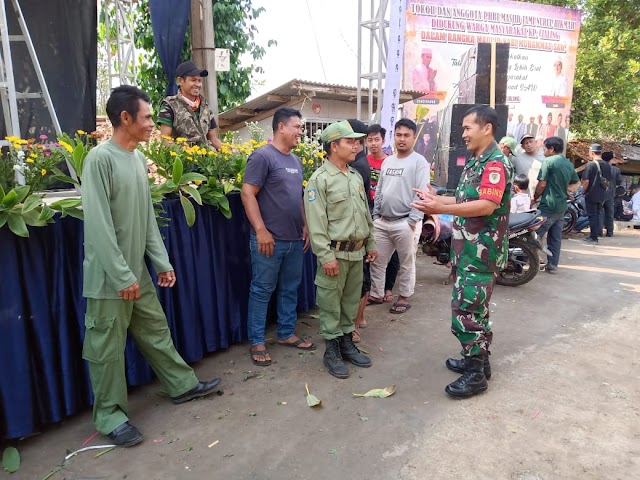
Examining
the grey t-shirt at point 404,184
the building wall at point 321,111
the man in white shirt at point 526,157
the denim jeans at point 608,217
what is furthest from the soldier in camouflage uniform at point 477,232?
the denim jeans at point 608,217

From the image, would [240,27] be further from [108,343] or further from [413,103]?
[108,343]

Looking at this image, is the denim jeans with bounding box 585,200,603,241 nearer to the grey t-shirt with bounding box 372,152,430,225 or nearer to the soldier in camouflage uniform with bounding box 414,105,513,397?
the grey t-shirt with bounding box 372,152,430,225

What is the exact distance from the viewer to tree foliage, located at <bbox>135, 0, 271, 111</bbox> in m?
8.34

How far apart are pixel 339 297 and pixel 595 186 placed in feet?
24.2

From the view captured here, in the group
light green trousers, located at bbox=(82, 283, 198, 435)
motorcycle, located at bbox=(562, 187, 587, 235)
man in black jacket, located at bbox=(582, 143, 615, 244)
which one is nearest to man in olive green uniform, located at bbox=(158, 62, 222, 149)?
light green trousers, located at bbox=(82, 283, 198, 435)

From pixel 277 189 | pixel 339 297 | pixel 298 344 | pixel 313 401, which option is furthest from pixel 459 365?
pixel 277 189

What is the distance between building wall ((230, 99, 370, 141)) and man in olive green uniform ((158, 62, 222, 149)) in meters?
5.08

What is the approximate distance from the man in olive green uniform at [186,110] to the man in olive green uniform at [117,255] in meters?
1.50

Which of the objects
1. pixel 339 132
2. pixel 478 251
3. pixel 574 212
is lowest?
pixel 574 212

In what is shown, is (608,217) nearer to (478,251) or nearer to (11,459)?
(478,251)

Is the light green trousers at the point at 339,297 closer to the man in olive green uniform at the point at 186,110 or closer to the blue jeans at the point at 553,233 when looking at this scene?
the man in olive green uniform at the point at 186,110

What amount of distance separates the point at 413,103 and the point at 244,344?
351 inches

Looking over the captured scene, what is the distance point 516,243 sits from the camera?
5.55m

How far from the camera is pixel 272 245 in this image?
3.34 metres
